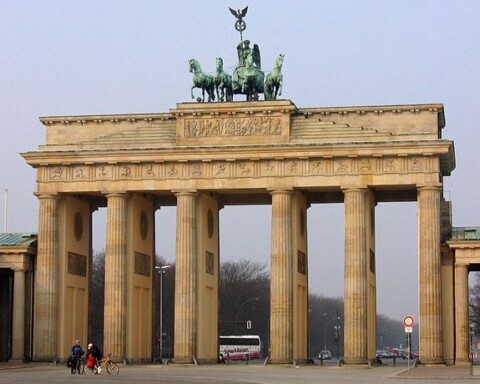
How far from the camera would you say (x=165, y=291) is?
156375 millimetres

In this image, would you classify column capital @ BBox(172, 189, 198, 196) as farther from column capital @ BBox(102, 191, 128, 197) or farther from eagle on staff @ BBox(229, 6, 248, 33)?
eagle on staff @ BBox(229, 6, 248, 33)

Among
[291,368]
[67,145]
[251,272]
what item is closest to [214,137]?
[67,145]

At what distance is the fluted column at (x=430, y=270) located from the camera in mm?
74500

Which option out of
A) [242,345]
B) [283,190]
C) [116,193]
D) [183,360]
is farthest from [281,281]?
[242,345]

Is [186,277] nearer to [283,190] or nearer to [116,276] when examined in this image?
[116,276]

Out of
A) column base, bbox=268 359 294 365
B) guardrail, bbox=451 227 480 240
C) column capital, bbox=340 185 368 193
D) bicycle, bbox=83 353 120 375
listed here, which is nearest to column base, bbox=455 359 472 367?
guardrail, bbox=451 227 480 240

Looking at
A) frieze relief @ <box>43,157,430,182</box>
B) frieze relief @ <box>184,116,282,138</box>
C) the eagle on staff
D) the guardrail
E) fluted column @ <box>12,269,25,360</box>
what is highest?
the eagle on staff

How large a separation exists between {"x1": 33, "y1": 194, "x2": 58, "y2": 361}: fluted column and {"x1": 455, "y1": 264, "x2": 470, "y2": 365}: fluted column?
25335mm

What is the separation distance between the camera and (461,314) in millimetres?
75438

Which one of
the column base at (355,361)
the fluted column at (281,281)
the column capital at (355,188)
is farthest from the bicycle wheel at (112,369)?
the column capital at (355,188)

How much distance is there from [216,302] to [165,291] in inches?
2907

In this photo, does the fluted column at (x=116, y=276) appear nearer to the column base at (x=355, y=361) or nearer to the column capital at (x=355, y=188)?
the column base at (x=355, y=361)

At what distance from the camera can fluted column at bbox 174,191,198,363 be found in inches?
3051

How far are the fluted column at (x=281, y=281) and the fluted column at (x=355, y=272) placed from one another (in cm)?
352
